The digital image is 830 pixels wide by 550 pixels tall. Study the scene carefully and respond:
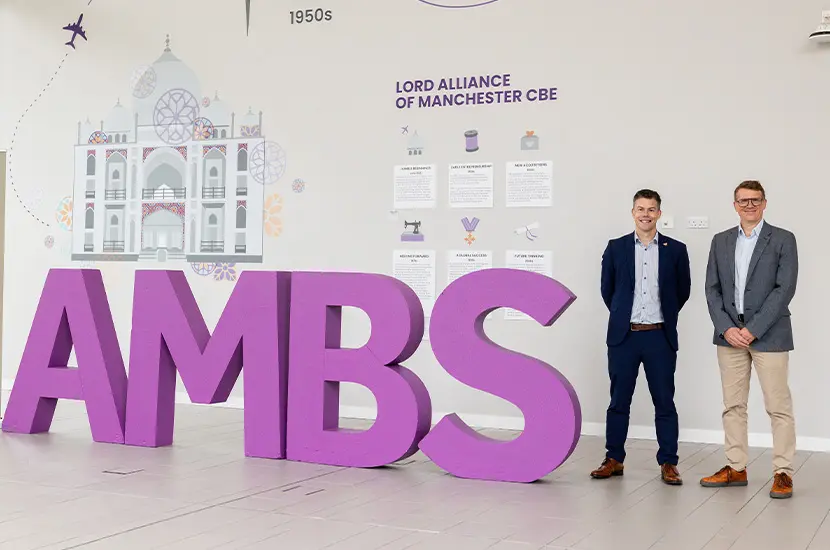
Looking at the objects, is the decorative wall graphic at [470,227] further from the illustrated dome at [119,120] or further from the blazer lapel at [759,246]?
the illustrated dome at [119,120]

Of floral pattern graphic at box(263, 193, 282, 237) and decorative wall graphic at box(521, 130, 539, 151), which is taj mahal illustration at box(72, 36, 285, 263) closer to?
floral pattern graphic at box(263, 193, 282, 237)

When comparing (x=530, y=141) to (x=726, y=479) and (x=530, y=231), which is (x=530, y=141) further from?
(x=726, y=479)

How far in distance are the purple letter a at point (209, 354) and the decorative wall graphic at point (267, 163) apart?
1.91 metres

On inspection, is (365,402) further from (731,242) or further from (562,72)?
(731,242)

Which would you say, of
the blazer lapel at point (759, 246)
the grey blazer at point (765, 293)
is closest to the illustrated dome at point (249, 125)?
the grey blazer at point (765, 293)

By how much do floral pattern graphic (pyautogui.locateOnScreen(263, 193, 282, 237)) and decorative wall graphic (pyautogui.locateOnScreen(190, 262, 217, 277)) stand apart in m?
0.56

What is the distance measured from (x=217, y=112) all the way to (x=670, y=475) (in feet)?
15.0

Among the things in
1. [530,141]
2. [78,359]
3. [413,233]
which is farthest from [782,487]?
[78,359]

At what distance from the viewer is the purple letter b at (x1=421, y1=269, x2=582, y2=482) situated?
4801 millimetres

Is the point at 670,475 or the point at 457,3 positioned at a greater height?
the point at 457,3

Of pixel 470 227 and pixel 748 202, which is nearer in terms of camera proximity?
pixel 748 202

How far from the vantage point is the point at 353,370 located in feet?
17.1

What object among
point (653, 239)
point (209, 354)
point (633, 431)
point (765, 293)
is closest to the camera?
point (765, 293)

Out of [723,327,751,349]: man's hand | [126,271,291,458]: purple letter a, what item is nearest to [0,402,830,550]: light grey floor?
[126,271,291,458]: purple letter a
